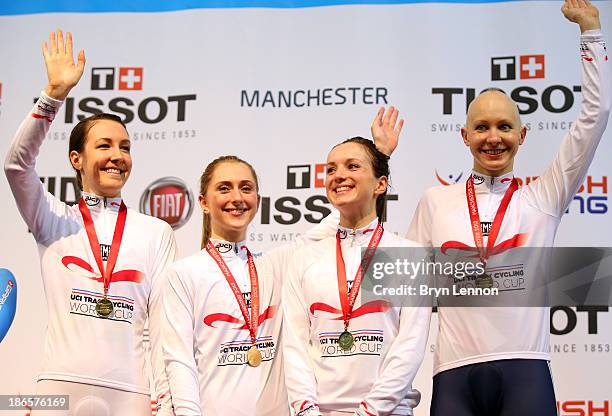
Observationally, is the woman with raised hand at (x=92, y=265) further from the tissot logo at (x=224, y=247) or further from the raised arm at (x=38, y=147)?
the tissot logo at (x=224, y=247)

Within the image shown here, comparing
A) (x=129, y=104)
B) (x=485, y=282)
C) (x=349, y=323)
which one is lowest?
(x=349, y=323)

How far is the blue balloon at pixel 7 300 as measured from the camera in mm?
4453

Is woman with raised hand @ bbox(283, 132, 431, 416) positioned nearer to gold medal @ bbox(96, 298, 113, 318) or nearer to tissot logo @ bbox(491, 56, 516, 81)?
gold medal @ bbox(96, 298, 113, 318)

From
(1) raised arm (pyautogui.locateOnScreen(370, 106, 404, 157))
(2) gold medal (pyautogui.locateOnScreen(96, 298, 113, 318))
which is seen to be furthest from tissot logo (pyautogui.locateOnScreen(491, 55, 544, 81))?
(2) gold medal (pyautogui.locateOnScreen(96, 298, 113, 318))

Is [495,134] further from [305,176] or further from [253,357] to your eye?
[305,176]

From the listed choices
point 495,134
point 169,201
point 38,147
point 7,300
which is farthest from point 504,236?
point 7,300

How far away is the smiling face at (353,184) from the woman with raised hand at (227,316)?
0.31 metres

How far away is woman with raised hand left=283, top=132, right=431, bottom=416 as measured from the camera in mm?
2836

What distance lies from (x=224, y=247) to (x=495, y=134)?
1014 millimetres

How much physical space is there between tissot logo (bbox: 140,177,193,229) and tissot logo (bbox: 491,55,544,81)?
1.66m

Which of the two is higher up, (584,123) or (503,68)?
(503,68)

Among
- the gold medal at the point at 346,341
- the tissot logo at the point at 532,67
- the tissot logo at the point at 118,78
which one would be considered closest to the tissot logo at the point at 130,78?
the tissot logo at the point at 118,78

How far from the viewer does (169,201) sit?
15.5 ft

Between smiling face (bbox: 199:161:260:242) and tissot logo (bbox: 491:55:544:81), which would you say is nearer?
smiling face (bbox: 199:161:260:242)
